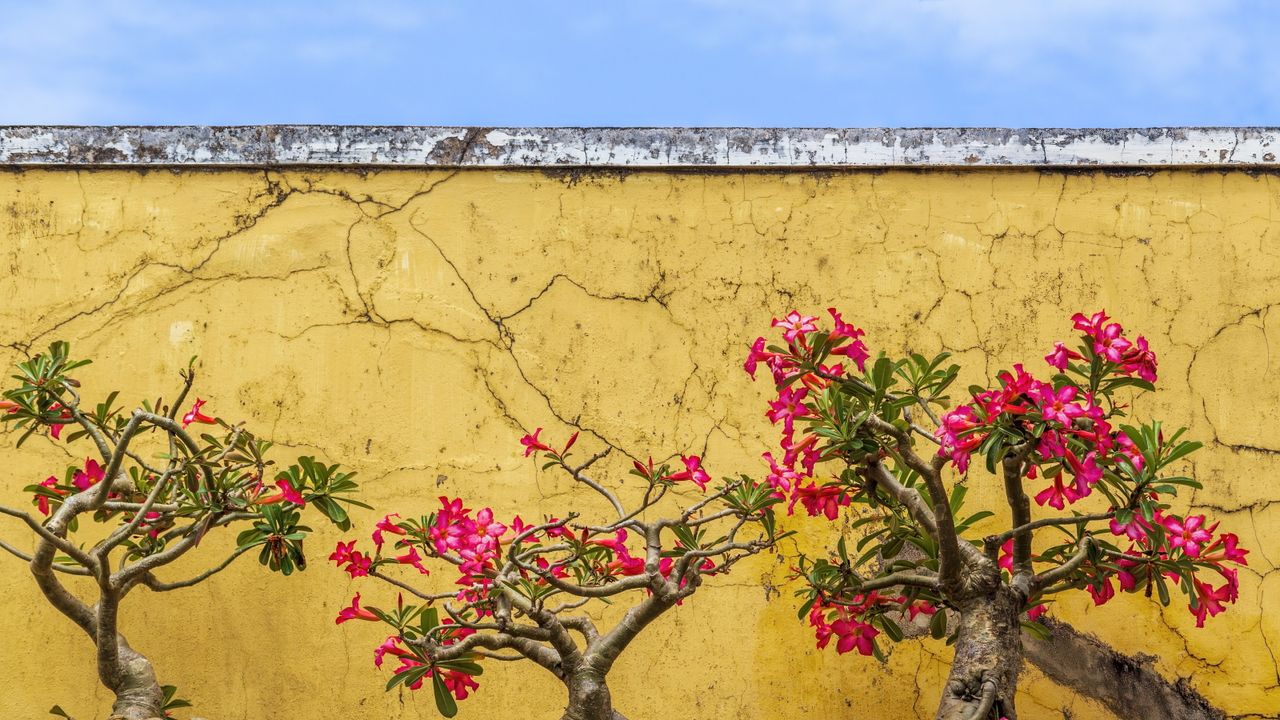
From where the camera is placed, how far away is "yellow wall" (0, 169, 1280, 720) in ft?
10.6

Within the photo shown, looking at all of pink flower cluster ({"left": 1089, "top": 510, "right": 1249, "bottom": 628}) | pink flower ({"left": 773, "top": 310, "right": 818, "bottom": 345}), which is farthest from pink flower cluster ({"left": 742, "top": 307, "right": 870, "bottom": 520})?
pink flower cluster ({"left": 1089, "top": 510, "right": 1249, "bottom": 628})

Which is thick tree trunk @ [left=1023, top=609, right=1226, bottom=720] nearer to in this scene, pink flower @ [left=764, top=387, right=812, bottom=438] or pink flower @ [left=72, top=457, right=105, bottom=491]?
pink flower @ [left=764, top=387, right=812, bottom=438]

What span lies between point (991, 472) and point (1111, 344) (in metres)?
0.32

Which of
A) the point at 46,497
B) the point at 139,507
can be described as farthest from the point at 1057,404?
the point at 46,497

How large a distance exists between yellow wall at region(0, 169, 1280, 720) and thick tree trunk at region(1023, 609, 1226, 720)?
0.15 ft

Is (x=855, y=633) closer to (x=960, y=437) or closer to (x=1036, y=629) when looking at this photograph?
(x=1036, y=629)

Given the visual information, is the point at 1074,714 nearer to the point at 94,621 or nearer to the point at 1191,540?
the point at 1191,540

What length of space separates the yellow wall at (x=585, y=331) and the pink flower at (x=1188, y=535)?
0.76m

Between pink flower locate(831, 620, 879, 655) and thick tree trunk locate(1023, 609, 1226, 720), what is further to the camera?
thick tree trunk locate(1023, 609, 1226, 720)

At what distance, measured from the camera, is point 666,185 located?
11.4 ft

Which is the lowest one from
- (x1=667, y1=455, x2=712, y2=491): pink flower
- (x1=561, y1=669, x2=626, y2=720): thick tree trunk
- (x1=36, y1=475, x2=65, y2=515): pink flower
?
(x1=561, y1=669, x2=626, y2=720): thick tree trunk

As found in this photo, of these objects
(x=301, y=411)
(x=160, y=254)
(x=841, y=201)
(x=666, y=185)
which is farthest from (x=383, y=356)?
(x=841, y=201)

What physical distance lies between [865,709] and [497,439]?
112cm

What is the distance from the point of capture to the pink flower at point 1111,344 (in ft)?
7.95
